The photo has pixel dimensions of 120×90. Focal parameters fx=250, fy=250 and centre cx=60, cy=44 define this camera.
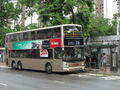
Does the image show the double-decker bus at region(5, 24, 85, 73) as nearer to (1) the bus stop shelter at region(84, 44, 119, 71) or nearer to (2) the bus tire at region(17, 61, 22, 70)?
(2) the bus tire at region(17, 61, 22, 70)

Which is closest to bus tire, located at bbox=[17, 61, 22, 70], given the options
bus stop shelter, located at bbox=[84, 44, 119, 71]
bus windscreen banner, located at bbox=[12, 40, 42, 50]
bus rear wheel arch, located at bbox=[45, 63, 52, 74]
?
bus windscreen banner, located at bbox=[12, 40, 42, 50]

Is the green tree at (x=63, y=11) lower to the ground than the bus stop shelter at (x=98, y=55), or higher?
higher

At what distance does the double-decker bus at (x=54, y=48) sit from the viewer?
20891mm

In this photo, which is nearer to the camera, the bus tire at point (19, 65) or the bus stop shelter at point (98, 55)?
the bus stop shelter at point (98, 55)

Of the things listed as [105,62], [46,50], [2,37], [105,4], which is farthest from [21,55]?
[105,4]

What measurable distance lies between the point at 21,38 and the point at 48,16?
374 centimetres

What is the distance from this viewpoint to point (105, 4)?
119562 mm

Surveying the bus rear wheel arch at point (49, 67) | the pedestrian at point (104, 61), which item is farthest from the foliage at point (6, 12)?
the pedestrian at point (104, 61)

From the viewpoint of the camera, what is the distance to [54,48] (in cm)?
2158

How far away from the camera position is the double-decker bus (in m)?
20.9

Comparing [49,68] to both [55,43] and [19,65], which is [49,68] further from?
[19,65]

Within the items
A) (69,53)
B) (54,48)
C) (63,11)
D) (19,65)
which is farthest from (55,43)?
(19,65)

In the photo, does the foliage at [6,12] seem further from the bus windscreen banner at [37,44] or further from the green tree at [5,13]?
the bus windscreen banner at [37,44]

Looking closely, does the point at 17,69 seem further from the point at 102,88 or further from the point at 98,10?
the point at 98,10
